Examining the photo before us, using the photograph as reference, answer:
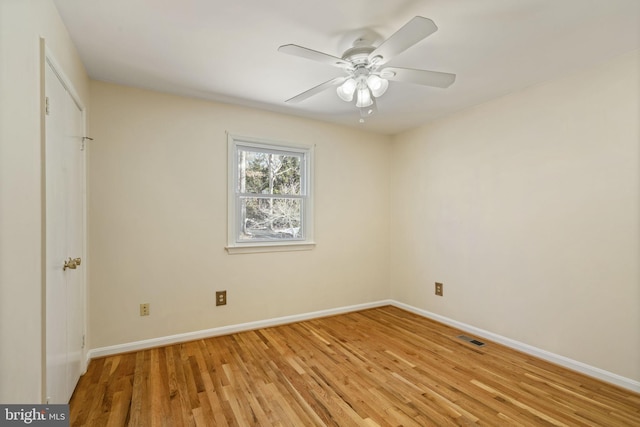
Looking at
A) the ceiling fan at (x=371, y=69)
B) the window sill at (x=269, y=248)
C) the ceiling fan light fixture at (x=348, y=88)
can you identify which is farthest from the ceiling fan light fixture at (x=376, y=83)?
the window sill at (x=269, y=248)

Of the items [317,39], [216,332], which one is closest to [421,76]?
[317,39]

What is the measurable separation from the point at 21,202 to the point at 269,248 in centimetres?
232

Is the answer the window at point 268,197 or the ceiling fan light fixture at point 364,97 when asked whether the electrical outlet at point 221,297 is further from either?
the ceiling fan light fixture at point 364,97

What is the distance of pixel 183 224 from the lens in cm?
300

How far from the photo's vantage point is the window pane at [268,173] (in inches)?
133

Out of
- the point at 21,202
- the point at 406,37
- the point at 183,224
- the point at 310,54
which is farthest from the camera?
the point at 183,224

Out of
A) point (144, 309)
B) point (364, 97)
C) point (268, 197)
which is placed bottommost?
A: point (144, 309)

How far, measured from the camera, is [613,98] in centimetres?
227

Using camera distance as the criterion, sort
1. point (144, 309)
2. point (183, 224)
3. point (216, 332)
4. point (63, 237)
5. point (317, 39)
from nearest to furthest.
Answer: point (63, 237), point (317, 39), point (144, 309), point (183, 224), point (216, 332)

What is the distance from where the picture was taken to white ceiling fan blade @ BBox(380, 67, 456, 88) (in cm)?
188

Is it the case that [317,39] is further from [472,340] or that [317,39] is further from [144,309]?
[472,340]

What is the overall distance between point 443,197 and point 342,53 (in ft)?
6.96

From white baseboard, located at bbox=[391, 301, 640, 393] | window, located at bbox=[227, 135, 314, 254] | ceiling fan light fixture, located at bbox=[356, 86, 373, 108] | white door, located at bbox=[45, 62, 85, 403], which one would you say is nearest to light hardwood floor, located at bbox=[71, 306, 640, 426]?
white baseboard, located at bbox=[391, 301, 640, 393]

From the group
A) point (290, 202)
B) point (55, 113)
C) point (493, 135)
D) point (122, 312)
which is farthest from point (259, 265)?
point (493, 135)
